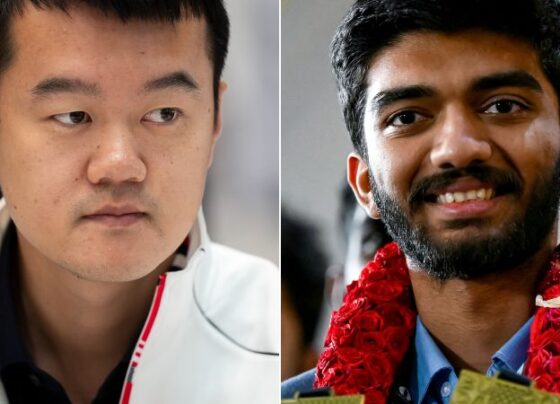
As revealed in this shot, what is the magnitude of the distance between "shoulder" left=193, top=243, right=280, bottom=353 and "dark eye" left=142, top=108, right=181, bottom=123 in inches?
13.8

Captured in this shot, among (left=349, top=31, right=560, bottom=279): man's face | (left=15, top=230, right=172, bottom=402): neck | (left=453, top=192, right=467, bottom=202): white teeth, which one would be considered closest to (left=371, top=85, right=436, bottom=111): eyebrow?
A: (left=349, top=31, right=560, bottom=279): man's face

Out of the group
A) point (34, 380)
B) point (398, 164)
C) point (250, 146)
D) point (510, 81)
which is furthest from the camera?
point (250, 146)

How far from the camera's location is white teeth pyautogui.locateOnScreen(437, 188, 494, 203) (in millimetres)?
1792

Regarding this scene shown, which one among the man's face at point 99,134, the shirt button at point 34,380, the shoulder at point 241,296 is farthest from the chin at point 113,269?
the shirt button at point 34,380

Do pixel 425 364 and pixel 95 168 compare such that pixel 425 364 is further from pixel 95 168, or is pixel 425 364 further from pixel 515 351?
pixel 95 168

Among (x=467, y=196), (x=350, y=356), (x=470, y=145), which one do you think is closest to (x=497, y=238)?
(x=467, y=196)

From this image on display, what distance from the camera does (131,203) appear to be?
6.37 ft

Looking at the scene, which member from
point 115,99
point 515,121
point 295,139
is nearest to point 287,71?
point 295,139

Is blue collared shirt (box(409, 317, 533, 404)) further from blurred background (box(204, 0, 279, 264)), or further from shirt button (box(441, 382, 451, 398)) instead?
blurred background (box(204, 0, 279, 264))

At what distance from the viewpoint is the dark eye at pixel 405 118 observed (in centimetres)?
185

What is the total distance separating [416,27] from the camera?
1.83 m

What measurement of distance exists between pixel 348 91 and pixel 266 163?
31 centimetres

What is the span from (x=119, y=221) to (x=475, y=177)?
0.86m

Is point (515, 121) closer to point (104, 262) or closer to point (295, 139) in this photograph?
point (295, 139)
